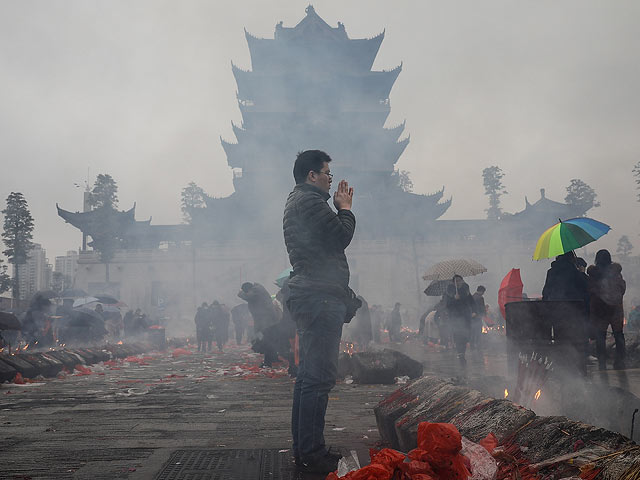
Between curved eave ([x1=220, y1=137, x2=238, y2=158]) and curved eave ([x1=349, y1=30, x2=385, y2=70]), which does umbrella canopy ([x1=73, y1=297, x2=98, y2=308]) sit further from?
curved eave ([x1=349, y1=30, x2=385, y2=70])

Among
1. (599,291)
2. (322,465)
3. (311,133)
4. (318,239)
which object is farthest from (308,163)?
(311,133)

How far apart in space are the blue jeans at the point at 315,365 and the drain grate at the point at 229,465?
16cm

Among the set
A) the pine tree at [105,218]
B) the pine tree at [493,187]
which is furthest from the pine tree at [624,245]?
the pine tree at [105,218]

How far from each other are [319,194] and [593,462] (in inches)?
77.7

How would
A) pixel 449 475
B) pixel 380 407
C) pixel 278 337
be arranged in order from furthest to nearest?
pixel 278 337
pixel 380 407
pixel 449 475

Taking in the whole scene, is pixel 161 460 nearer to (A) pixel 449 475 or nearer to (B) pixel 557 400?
(A) pixel 449 475

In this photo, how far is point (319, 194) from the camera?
3.08 m

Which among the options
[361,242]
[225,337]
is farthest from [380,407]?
[361,242]

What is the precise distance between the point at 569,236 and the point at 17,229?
3749 centimetres

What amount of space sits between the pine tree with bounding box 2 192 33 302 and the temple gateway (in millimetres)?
4168

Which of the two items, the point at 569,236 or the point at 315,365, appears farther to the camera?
the point at 569,236

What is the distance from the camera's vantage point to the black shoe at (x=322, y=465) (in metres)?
2.73

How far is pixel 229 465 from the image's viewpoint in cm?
293

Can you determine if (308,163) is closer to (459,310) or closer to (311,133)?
(459,310)
